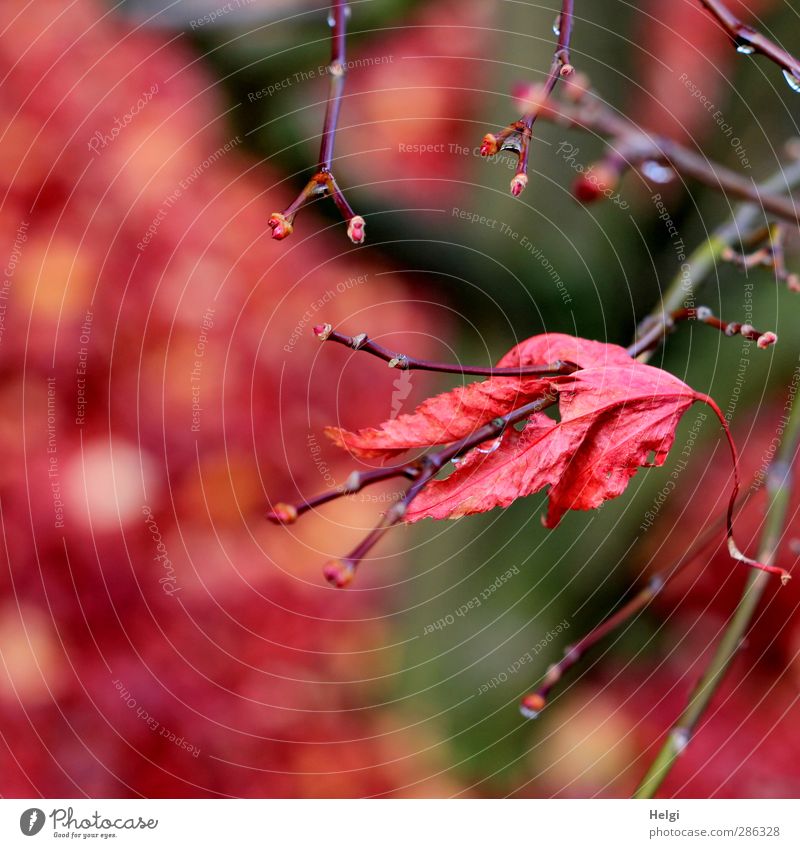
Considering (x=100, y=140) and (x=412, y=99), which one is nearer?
(x=100, y=140)

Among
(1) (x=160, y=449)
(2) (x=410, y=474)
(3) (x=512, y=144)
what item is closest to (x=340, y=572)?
(2) (x=410, y=474)

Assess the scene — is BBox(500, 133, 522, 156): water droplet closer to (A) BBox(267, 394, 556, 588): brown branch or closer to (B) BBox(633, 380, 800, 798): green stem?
(A) BBox(267, 394, 556, 588): brown branch

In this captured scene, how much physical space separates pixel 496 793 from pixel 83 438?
593 mm

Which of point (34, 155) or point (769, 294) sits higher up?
point (34, 155)

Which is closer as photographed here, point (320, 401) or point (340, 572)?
point (340, 572)

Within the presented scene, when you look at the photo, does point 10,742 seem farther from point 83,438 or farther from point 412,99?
point 412,99

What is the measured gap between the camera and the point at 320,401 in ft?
3.41

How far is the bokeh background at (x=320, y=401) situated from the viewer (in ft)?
1.73

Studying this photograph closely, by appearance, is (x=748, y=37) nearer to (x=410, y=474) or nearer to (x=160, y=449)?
(x=410, y=474)

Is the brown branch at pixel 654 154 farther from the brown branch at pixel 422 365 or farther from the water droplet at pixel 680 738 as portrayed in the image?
the water droplet at pixel 680 738

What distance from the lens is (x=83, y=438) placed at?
90cm

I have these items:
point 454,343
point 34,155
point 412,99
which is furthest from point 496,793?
point 412,99

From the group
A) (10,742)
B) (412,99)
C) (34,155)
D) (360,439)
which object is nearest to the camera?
(360,439)

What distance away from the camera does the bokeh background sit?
1.73 feet
